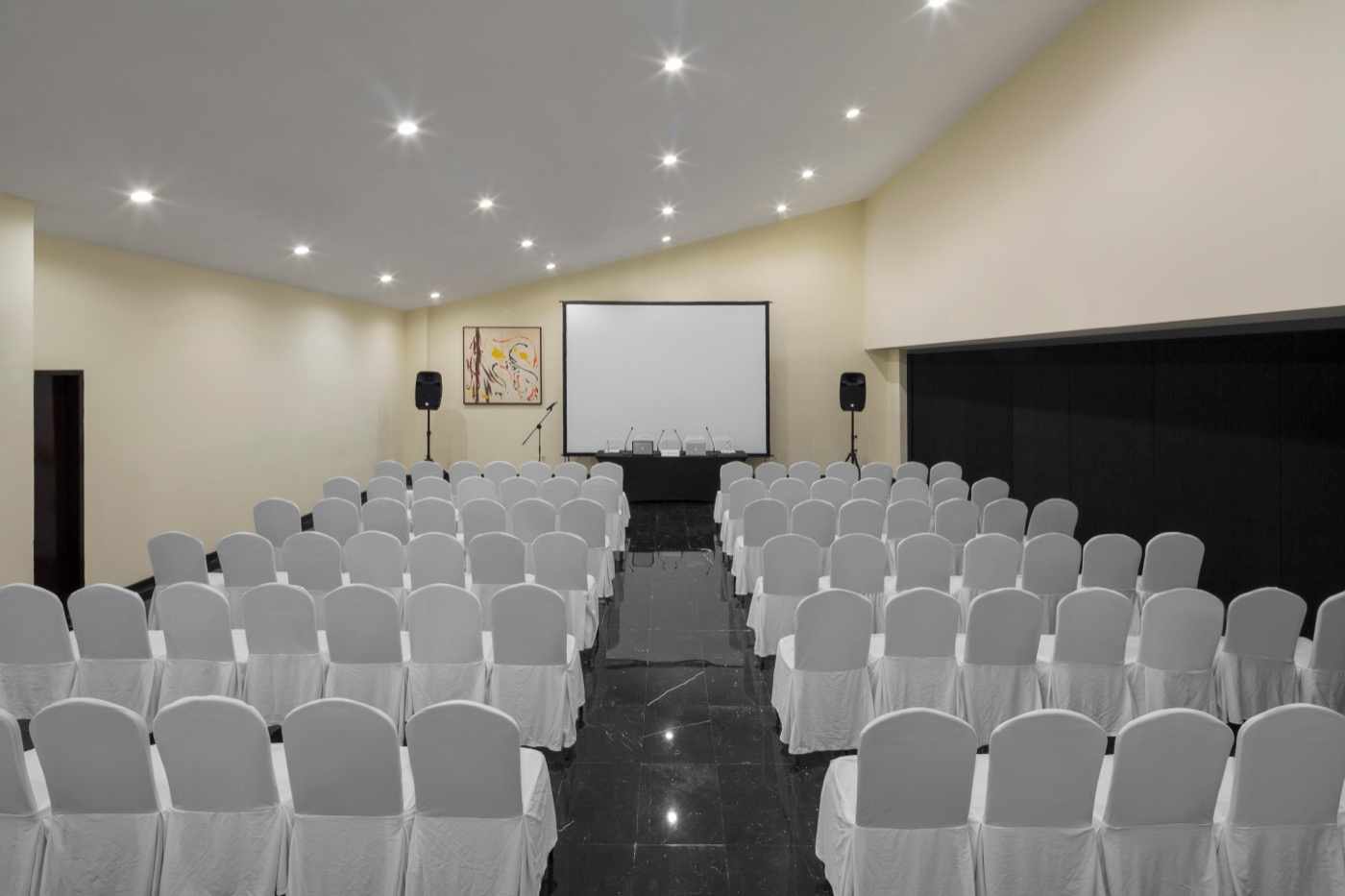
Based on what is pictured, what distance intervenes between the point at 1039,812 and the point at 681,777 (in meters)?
2.03

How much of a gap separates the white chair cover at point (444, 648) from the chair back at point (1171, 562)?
4329 millimetres

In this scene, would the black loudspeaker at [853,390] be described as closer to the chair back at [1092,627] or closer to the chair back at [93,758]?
the chair back at [1092,627]

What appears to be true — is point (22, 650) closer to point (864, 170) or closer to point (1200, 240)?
point (1200, 240)

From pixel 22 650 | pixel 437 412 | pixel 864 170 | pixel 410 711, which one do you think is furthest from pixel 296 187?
pixel 437 412

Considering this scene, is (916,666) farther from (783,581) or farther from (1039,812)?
A: (1039,812)

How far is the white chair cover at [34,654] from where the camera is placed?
482 cm

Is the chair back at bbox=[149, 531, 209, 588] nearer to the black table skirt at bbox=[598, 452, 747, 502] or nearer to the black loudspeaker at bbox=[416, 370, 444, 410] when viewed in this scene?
the black table skirt at bbox=[598, 452, 747, 502]

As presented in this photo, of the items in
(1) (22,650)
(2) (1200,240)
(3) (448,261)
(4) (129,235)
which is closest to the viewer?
(1) (22,650)

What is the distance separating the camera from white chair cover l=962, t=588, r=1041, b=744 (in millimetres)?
4832

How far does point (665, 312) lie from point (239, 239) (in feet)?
25.5

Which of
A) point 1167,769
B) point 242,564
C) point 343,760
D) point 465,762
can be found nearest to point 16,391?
point 242,564

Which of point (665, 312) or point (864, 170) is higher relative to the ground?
point (864, 170)

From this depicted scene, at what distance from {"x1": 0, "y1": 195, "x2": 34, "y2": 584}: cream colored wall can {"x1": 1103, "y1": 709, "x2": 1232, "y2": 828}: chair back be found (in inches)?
290

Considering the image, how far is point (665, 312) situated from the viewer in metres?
15.5
